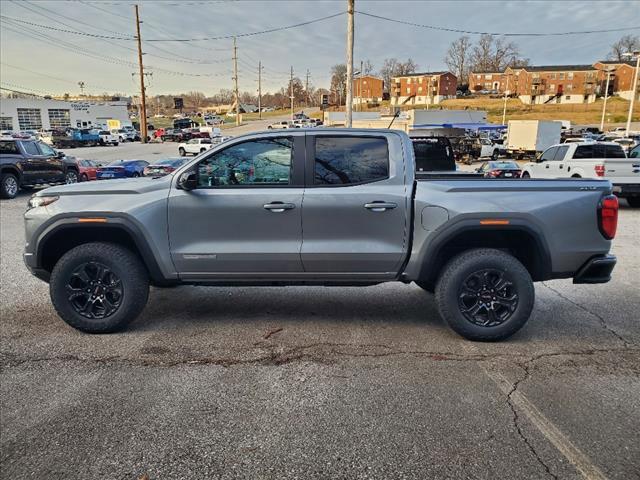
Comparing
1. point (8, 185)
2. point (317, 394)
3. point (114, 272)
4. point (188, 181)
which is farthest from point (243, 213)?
point (8, 185)

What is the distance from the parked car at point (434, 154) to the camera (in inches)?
331

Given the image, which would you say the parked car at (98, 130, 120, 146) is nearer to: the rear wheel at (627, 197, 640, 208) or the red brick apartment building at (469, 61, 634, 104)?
the rear wheel at (627, 197, 640, 208)

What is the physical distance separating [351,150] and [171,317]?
2560mm

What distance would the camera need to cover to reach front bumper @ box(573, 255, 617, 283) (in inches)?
170

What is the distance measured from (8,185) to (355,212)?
49.4 ft

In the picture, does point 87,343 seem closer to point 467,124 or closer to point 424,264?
point 424,264

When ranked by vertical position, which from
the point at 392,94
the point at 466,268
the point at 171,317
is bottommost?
the point at 171,317

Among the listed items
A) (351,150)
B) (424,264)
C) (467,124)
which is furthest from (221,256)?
(467,124)

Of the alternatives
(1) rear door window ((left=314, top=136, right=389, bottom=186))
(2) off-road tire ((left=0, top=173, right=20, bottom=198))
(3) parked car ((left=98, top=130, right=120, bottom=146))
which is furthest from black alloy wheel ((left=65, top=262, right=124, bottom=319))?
(3) parked car ((left=98, top=130, right=120, bottom=146))

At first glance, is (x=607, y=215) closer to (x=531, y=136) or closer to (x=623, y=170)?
(x=623, y=170)

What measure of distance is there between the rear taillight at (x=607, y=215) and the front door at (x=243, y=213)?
264 cm

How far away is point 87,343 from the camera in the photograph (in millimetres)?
4387

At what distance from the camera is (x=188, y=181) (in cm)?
430

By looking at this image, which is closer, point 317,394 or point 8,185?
point 317,394
